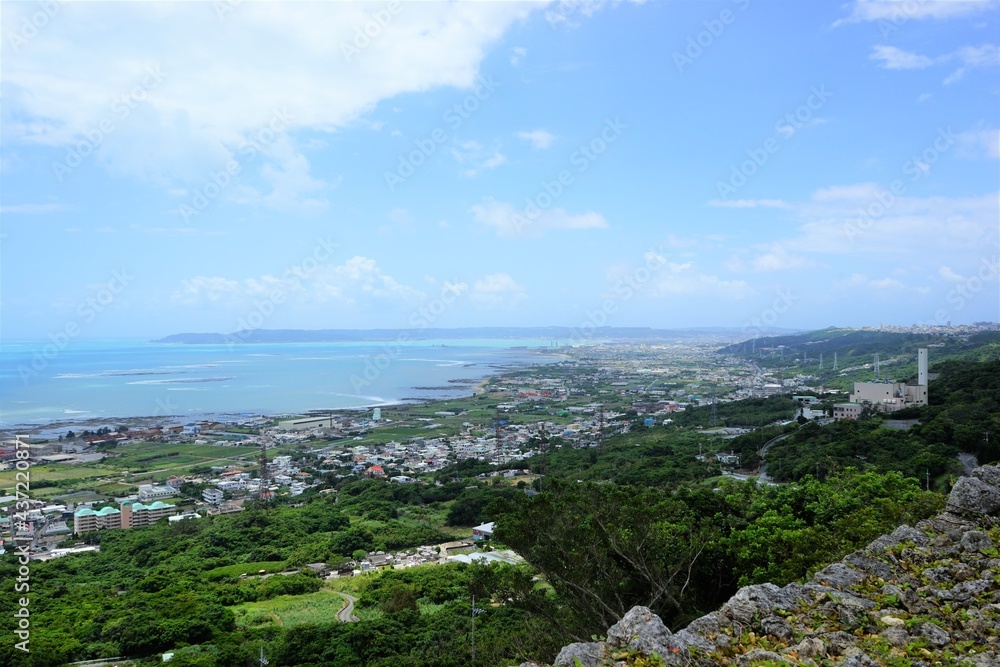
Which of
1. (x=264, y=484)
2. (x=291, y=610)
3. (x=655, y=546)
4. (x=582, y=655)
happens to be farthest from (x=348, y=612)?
(x=264, y=484)

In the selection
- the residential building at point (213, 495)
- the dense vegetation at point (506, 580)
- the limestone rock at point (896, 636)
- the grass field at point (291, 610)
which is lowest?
the residential building at point (213, 495)

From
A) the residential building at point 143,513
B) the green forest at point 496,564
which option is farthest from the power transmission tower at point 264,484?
the residential building at point 143,513

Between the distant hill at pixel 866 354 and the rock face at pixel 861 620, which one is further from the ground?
the rock face at pixel 861 620

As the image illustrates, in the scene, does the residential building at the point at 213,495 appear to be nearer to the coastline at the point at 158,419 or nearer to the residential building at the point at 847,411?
the coastline at the point at 158,419

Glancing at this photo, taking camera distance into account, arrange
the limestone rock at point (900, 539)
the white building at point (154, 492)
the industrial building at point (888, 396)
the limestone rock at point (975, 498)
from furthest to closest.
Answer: the industrial building at point (888, 396), the white building at point (154, 492), the limestone rock at point (975, 498), the limestone rock at point (900, 539)

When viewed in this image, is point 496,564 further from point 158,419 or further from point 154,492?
point 158,419

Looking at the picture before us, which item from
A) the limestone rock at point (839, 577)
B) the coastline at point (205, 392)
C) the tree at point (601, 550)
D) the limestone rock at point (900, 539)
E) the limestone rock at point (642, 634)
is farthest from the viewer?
the coastline at point (205, 392)
